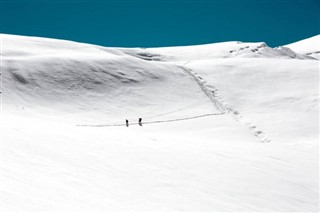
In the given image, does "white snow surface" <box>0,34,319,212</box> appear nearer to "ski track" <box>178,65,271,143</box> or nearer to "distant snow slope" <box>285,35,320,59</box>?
"ski track" <box>178,65,271,143</box>

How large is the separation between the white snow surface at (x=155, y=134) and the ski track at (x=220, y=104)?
0.13 metres

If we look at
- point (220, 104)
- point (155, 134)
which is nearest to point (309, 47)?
point (220, 104)

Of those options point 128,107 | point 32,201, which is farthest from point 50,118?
point 32,201

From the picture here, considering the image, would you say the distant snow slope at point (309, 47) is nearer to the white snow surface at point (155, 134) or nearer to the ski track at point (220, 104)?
the white snow surface at point (155, 134)

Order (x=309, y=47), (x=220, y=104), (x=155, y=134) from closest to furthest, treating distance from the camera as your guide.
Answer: (x=155, y=134), (x=220, y=104), (x=309, y=47)

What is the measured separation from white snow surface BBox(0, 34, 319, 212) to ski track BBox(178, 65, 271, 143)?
0.41 feet

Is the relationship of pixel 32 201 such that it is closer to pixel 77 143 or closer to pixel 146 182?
pixel 146 182

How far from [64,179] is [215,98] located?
29409 mm

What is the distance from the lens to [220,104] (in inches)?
1382

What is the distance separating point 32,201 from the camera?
22.2 feet

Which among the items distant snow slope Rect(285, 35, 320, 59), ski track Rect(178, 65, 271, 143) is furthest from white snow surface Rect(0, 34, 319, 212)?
distant snow slope Rect(285, 35, 320, 59)

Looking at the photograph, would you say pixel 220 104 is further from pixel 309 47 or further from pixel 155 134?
pixel 309 47

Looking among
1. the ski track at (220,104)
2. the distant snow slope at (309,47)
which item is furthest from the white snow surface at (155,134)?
the distant snow slope at (309,47)

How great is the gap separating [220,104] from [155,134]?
1617cm
